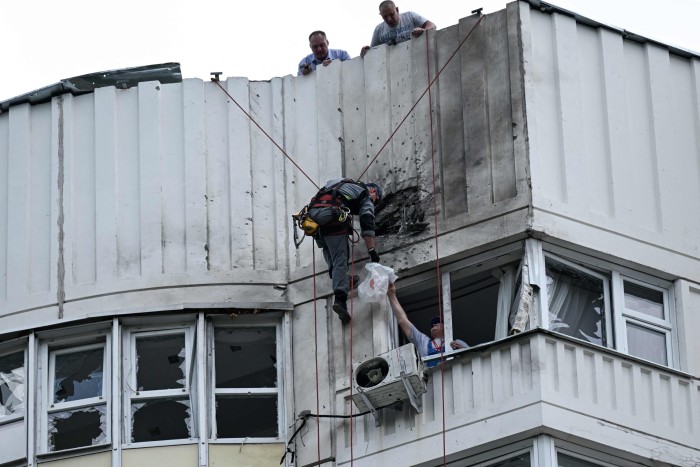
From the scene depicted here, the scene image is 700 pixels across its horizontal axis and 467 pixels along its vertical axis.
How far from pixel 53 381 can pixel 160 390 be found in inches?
58.2

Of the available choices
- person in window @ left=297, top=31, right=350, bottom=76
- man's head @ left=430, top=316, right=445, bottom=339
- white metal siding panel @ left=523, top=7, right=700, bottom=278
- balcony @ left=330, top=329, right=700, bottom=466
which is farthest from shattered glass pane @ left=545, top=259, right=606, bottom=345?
person in window @ left=297, top=31, right=350, bottom=76

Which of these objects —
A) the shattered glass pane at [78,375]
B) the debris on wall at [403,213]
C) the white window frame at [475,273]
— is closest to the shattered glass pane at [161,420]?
the shattered glass pane at [78,375]

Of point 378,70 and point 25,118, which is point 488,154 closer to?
point 378,70

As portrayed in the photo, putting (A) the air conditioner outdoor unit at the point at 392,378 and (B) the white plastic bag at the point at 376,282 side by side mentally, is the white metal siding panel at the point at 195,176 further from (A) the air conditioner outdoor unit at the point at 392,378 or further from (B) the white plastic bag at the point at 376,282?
(A) the air conditioner outdoor unit at the point at 392,378

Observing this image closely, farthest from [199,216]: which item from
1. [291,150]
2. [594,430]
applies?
[594,430]

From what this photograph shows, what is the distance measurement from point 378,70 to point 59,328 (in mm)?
5181

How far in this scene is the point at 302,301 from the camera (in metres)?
31.4

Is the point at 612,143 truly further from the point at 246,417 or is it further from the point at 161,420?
the point at 161,420

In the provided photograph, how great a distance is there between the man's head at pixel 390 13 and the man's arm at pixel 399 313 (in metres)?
3.88

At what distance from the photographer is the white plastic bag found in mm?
30562

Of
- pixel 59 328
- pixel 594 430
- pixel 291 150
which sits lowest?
pixel 594 430

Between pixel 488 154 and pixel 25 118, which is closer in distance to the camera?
pixel 488 154

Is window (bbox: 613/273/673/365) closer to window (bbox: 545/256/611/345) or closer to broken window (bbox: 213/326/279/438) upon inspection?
window (bbox: 545/256/611/345)

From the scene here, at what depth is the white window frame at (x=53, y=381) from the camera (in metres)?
31.2
